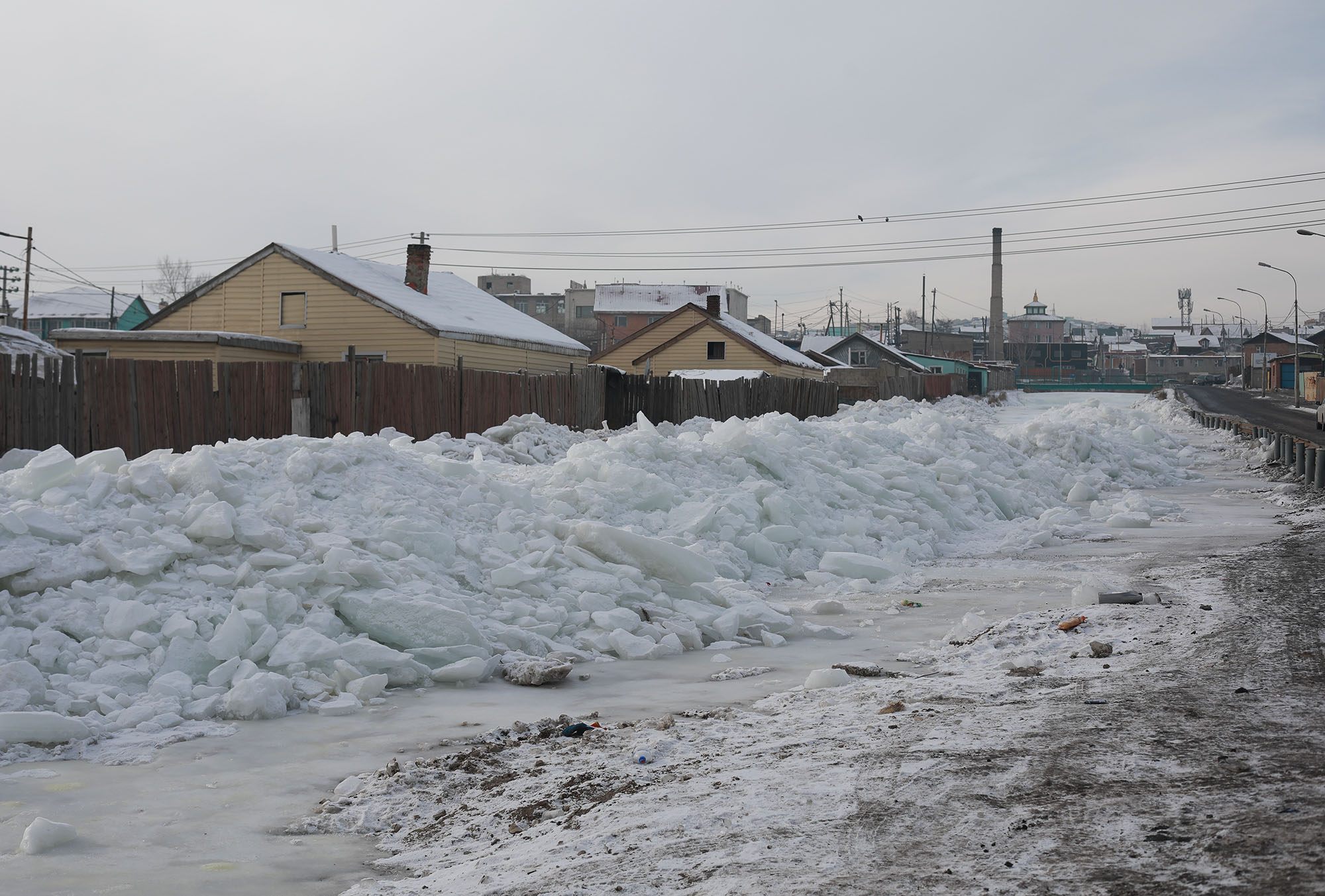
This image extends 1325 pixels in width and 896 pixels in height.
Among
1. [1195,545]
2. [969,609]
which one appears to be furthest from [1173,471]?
[969,609]

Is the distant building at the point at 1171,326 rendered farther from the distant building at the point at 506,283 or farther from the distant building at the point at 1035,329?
the distant building at the point at 506,283

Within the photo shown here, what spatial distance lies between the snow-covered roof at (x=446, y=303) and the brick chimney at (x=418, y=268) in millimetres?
225

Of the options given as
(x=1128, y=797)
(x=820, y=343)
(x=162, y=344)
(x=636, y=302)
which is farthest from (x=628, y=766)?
(x=636, y=302)

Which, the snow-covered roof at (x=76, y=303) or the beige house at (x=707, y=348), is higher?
the snow-covered roof at (x=76, y=303)

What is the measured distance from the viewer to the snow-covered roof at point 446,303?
27.8m

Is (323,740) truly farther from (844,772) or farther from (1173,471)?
(1173,471)

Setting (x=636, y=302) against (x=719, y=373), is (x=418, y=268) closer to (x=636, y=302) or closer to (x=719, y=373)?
(x=719, y=373)

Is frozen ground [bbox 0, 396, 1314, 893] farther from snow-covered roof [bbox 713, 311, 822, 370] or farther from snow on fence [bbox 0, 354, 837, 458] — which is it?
snow-covered roof [bbox 713, 311, 822, 370]

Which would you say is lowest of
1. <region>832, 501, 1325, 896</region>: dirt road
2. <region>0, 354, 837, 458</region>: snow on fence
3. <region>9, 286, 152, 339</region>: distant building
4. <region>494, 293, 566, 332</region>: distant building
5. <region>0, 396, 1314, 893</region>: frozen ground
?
<region>0, 396, 1314, 893</region>: frozen ground

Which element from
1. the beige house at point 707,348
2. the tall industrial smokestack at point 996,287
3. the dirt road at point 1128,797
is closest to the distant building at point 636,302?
the tall industrial smokestack at point 996,287

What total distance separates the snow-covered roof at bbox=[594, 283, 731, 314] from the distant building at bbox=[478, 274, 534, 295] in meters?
23.9

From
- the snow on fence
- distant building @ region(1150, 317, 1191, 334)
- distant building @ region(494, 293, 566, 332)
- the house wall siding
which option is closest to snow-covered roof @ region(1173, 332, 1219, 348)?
distant building @ region(1150, 317, 1191, 334)

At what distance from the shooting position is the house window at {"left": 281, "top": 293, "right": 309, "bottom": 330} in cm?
2873

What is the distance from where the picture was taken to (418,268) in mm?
30188
